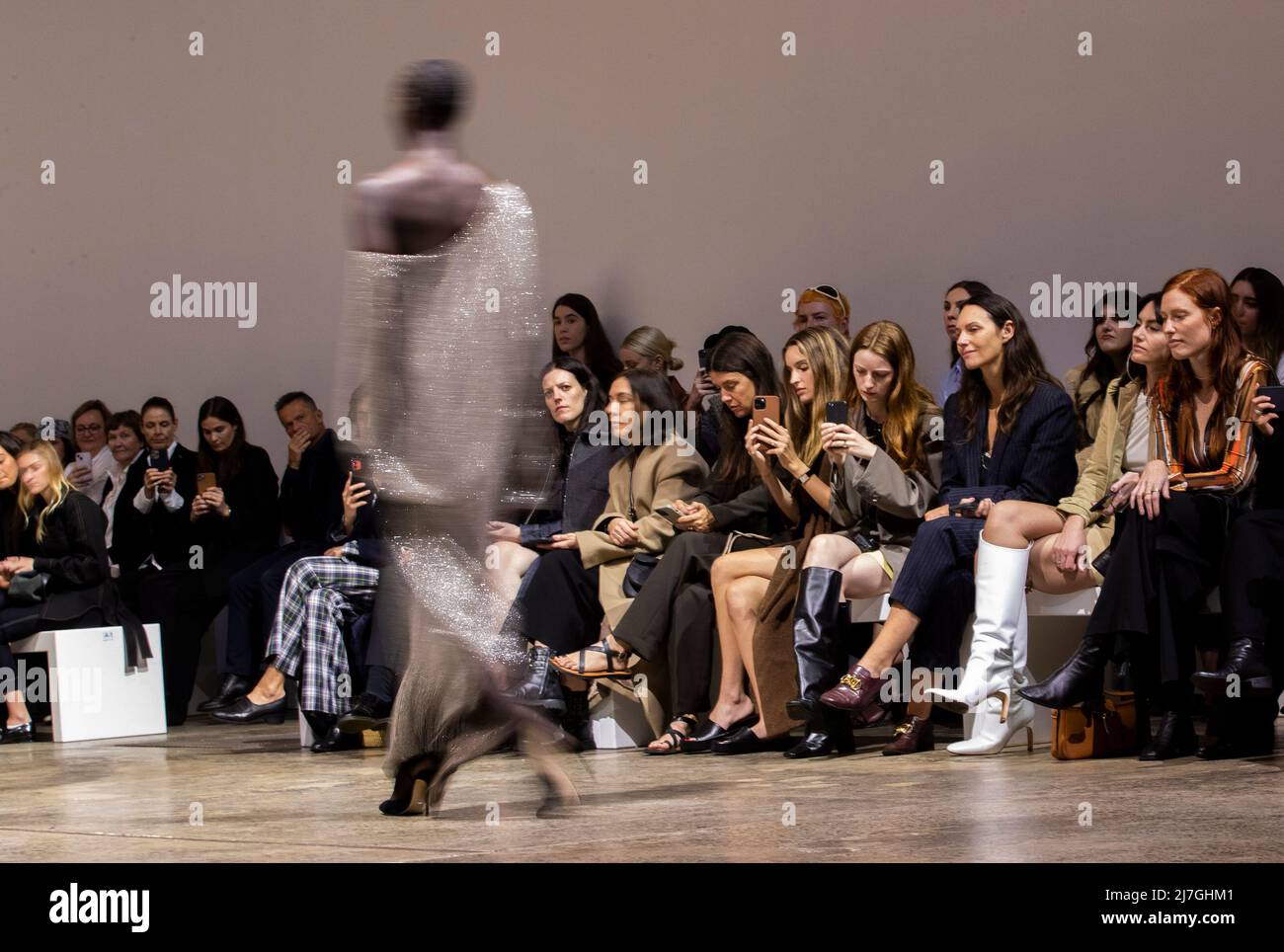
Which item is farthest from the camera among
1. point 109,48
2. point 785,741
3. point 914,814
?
point 109,48

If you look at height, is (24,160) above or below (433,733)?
above

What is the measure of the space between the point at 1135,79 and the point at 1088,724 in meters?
2.92

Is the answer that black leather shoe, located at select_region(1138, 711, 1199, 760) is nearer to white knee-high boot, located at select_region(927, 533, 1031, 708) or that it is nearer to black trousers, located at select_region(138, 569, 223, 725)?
white knee-high boot, located at select_region(927, 533, 1031, 708)

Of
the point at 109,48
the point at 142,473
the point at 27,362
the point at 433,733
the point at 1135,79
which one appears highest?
the point at 109,48

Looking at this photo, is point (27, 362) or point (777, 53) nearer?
point (777, 53)

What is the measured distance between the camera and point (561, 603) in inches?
217

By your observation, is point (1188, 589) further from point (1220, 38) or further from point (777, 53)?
point (777, 53)

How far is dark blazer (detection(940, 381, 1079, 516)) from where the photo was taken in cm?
471

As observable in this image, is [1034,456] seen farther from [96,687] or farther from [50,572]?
[50,572]

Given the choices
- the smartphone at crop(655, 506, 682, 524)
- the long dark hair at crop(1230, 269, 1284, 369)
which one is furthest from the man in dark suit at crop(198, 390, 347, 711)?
the long dark hair at crop(1230, 269, 1284, 369)

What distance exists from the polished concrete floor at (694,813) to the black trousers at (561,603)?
0.58m

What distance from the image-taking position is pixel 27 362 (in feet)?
29.1

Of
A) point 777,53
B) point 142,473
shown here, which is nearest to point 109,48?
point 142,473
